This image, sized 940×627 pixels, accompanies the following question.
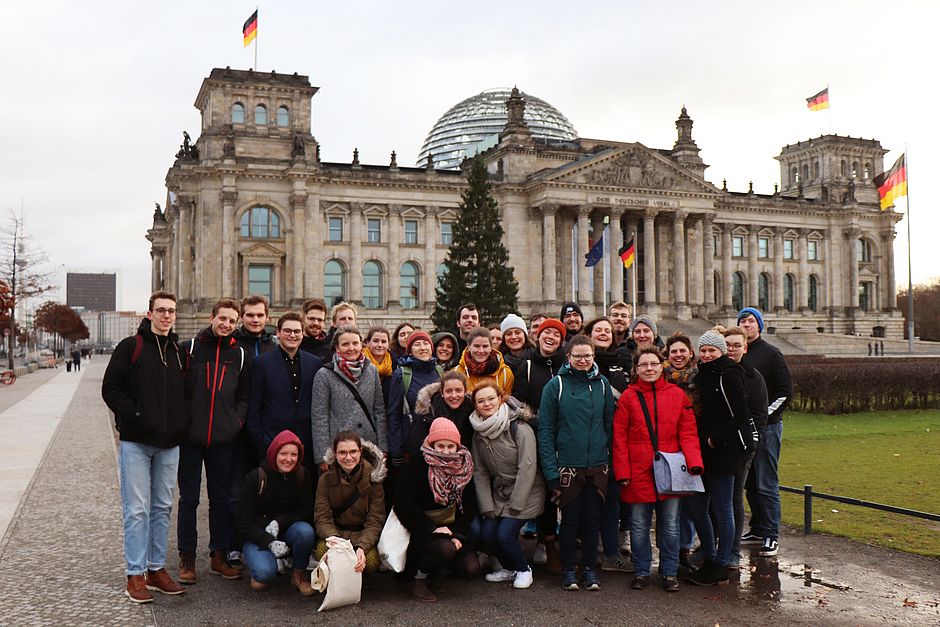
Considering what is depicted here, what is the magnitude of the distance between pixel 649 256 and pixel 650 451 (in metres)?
59.4

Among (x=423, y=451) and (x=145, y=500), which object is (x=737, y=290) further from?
(x=145, y=500)

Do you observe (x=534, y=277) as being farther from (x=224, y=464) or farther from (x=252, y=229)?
(x=224, y=464)

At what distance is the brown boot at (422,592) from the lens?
27.7 ft

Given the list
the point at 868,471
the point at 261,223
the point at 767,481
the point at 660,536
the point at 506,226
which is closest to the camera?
the point at 660,536

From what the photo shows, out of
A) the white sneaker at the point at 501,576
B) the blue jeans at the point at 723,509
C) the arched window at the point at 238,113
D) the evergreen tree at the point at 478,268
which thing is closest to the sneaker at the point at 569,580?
the white sneaker at the point at 501,576

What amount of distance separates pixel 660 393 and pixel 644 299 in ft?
198

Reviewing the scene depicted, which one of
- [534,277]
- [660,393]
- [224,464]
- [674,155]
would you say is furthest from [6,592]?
[674,155]

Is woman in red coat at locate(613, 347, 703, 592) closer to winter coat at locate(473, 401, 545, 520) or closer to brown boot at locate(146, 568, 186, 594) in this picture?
winter coat at locate(473, 401, 545, 520)

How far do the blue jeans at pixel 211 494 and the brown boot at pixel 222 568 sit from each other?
73mm

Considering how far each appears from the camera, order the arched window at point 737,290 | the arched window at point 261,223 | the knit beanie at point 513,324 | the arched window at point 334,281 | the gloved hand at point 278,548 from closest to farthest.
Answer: the gloved hand at point 278,548 < the knit beanie at point 513,324 < the arched window at point 261,223 < the arched window at point 334,281 < the arched window at point 737,290

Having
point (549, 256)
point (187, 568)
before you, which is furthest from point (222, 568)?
point (549, 256)

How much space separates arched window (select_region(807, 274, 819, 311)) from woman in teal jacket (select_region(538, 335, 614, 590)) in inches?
3017

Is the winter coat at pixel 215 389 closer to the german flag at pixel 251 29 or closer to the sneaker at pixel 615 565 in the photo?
the sneaker at pixel 615 565

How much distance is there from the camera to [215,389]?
9.13m
